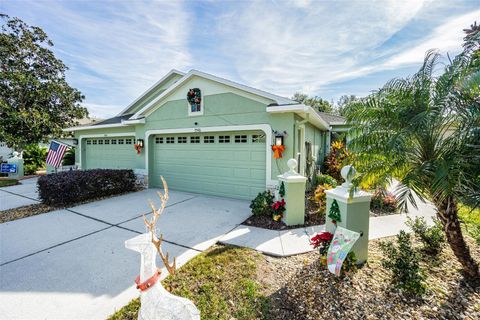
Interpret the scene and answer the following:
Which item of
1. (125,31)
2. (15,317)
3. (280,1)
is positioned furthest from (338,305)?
(125,31)

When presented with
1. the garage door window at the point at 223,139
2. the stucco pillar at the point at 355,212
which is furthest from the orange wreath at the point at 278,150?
the stucco pillar at the point at 355,212

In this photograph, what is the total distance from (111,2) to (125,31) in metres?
1.20

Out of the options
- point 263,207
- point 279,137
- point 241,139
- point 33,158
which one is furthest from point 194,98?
point 33,158

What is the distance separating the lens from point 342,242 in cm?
296

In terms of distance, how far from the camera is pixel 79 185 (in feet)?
25.1

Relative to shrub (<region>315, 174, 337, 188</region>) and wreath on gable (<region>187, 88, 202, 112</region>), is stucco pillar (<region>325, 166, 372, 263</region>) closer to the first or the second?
shrub (<region>315, 174, 337, 188</region>)

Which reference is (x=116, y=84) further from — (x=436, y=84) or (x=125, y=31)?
(x=436, y=84)

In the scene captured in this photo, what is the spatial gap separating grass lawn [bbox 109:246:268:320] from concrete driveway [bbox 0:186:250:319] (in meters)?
0.32

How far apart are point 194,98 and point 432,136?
291 inches

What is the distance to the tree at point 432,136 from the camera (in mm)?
2631

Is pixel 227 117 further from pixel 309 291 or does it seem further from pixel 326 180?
pixel 309 291

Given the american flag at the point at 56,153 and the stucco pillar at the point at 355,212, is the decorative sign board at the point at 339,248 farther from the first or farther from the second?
the american flag at the point at 56,153

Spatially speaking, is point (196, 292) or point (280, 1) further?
point (280, 1)

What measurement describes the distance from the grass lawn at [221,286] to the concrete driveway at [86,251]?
1.05 ft
